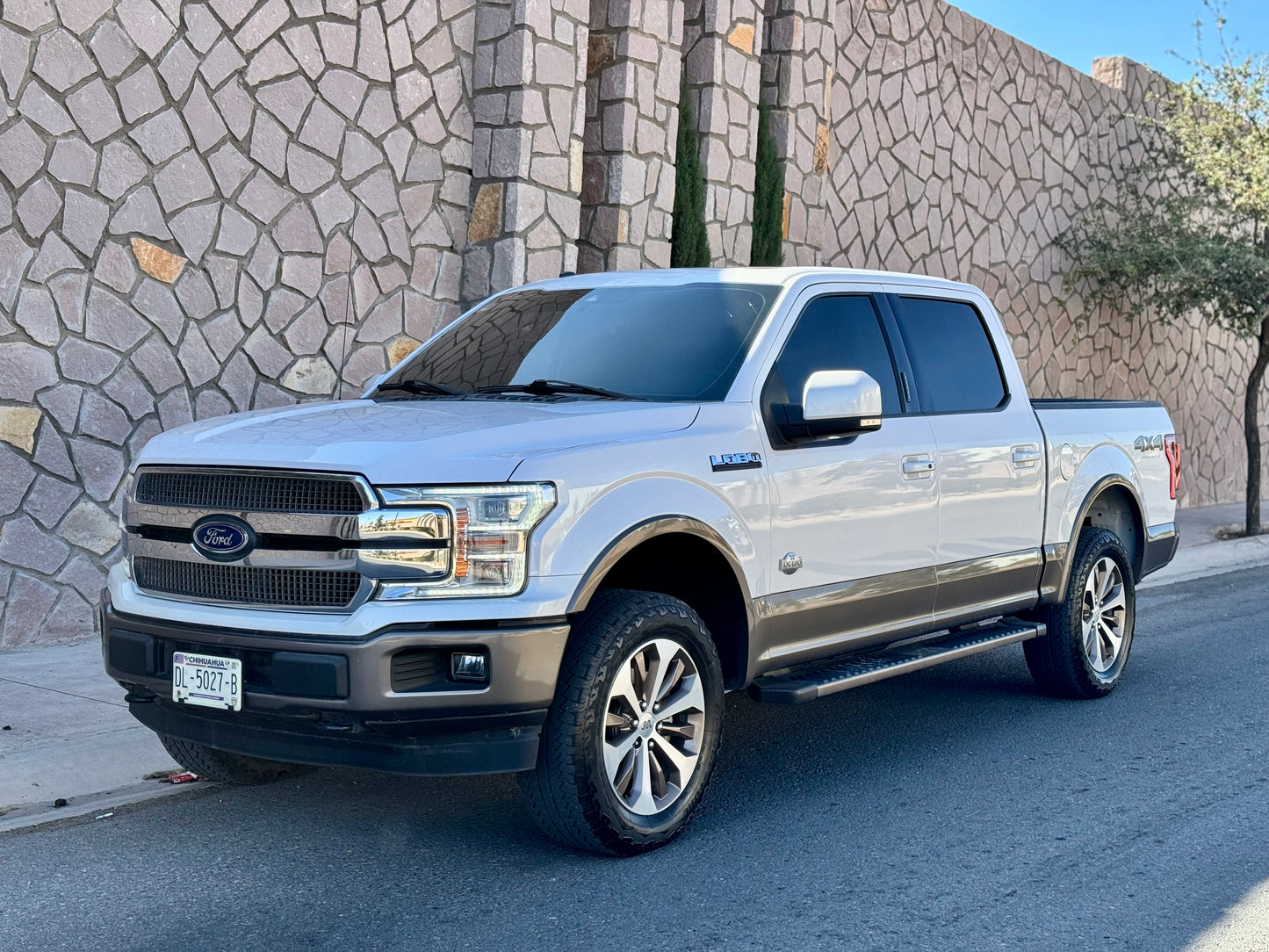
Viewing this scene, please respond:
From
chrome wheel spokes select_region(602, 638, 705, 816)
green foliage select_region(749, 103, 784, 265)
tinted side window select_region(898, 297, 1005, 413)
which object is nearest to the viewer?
chrome wheel spokes select_region(602, 638, 705, 816)

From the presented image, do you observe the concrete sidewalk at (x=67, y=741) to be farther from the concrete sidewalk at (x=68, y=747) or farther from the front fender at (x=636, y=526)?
the front fender at (x=636, y=526)

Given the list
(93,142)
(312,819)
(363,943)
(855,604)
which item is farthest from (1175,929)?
(93,142)

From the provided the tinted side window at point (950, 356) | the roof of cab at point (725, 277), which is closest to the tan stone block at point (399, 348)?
the roof of cab at point (725, 277)

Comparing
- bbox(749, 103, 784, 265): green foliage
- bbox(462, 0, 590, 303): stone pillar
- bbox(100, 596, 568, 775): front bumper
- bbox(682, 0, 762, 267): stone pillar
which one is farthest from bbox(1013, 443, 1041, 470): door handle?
bbox(749, 103, 784, 265): green foliage

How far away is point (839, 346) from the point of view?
6.15 m

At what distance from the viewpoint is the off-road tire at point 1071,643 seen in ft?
24.5

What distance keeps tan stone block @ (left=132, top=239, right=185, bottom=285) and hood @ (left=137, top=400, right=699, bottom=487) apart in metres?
3.59

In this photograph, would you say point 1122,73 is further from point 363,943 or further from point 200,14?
point 363,943

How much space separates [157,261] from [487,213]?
272 centimetres

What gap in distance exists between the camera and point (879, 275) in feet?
21.6

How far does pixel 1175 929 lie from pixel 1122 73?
653 inches

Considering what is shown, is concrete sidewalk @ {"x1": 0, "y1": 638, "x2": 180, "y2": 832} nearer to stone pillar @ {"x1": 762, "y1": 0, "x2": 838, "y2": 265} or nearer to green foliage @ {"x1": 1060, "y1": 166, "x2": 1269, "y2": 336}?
stone pillar @ {"x1": 762, "y1": 0, "x2": 838, "y2": 265}

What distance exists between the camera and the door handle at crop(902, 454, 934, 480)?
6.13 meters

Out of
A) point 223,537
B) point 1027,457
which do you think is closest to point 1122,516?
point 1027,457
